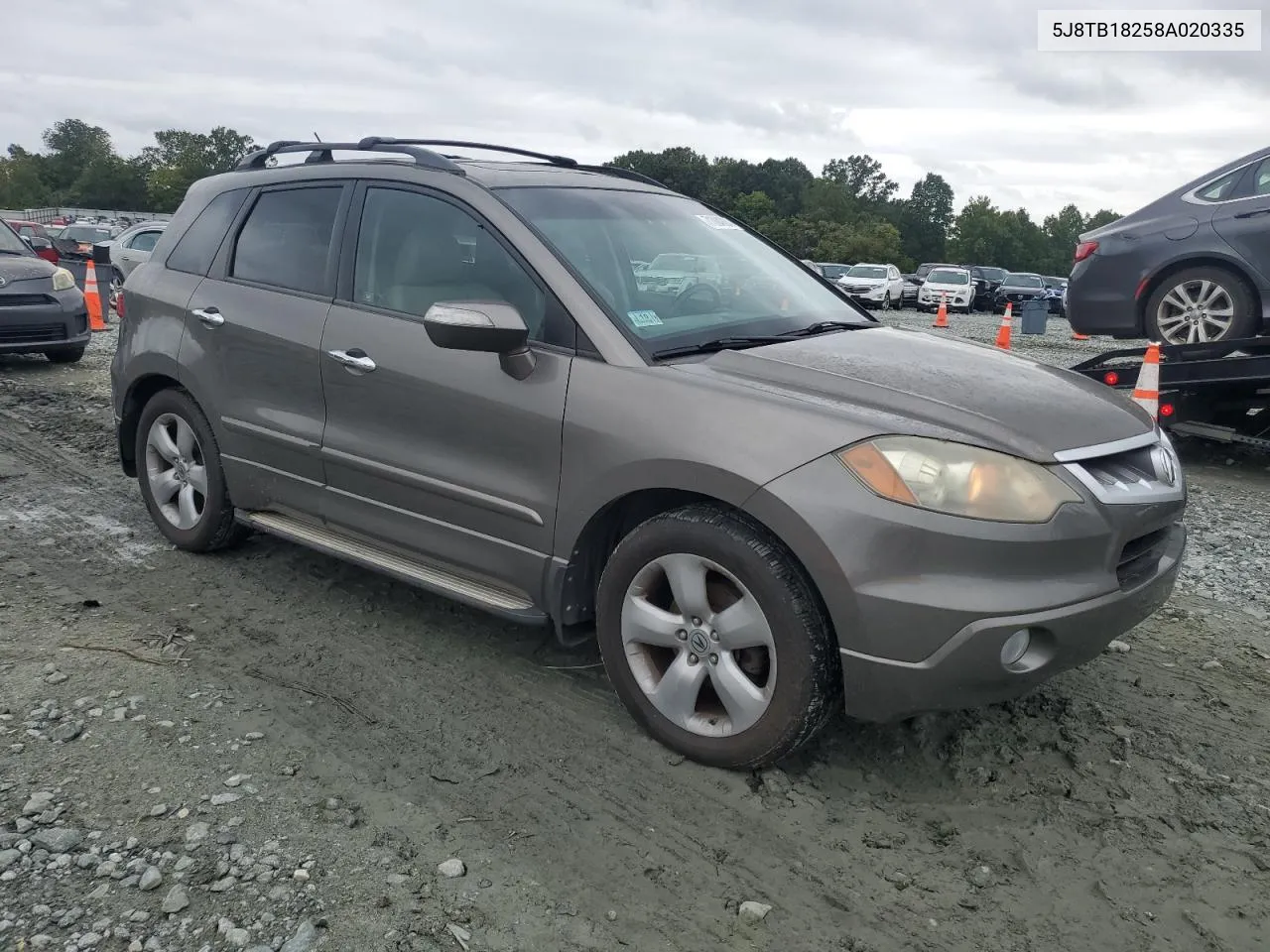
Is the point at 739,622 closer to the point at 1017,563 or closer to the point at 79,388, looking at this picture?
the point at 1017,563

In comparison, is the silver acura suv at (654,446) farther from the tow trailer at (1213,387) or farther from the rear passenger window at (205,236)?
the tow trailer at (1213,387)

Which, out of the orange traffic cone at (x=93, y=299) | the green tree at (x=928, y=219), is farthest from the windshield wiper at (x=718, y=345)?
the green tree at (x=928, y=219)

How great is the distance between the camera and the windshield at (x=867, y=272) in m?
29.6

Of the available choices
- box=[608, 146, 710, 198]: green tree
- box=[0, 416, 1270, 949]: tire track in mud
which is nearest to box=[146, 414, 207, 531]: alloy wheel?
box=[0, 416, 1270, 949]: tire track in mud

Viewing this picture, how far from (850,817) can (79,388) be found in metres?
8.57

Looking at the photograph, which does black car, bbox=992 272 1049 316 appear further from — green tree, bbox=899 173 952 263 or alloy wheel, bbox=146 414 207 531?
green tree, bbox=899 173 952 263

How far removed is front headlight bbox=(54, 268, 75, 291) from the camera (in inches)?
383

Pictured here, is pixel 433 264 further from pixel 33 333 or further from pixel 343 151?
pixel 33 333

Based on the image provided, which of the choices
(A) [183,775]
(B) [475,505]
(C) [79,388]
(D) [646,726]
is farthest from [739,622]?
(C) [79,388]

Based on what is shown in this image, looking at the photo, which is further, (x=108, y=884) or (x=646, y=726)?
(x=646, y=726)

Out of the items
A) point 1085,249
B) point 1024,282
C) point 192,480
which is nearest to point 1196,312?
point 1085,249

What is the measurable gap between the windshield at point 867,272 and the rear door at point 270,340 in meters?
27.0

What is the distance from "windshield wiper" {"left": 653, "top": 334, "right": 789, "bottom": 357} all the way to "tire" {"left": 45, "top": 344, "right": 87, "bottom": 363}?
29.3ft

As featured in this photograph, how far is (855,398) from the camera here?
2814 mm
